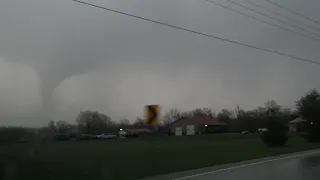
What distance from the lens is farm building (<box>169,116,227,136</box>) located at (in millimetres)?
131375

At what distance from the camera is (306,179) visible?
14.6 meters

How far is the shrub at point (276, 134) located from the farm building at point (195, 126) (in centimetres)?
8583

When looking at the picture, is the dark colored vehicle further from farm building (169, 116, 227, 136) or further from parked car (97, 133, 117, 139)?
farm building (169, 116, 227, 136)

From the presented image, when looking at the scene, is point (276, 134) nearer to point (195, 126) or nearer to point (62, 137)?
point (62, 137)

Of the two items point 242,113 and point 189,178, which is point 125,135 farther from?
point 189,178

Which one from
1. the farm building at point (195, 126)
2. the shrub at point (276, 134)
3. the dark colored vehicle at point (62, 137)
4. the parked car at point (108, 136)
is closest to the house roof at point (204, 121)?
the farm building at point (195, 126)

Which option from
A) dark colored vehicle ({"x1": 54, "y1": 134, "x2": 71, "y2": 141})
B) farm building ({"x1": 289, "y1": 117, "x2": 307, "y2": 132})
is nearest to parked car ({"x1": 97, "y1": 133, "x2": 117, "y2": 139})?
farm building ({"x1": 289, "y1": 117, "x2": 307, "y2": 132})

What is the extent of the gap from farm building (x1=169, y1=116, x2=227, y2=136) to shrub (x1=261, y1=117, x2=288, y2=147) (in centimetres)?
8583

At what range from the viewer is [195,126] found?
5256 inches

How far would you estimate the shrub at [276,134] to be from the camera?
4281 centimetres

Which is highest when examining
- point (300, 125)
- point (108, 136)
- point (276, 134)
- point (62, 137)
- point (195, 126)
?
point (195, 126)

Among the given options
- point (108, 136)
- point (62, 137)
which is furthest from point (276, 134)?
point (108, 136)

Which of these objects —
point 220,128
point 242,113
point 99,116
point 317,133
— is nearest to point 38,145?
point 317,133

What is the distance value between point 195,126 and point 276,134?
298 ft
